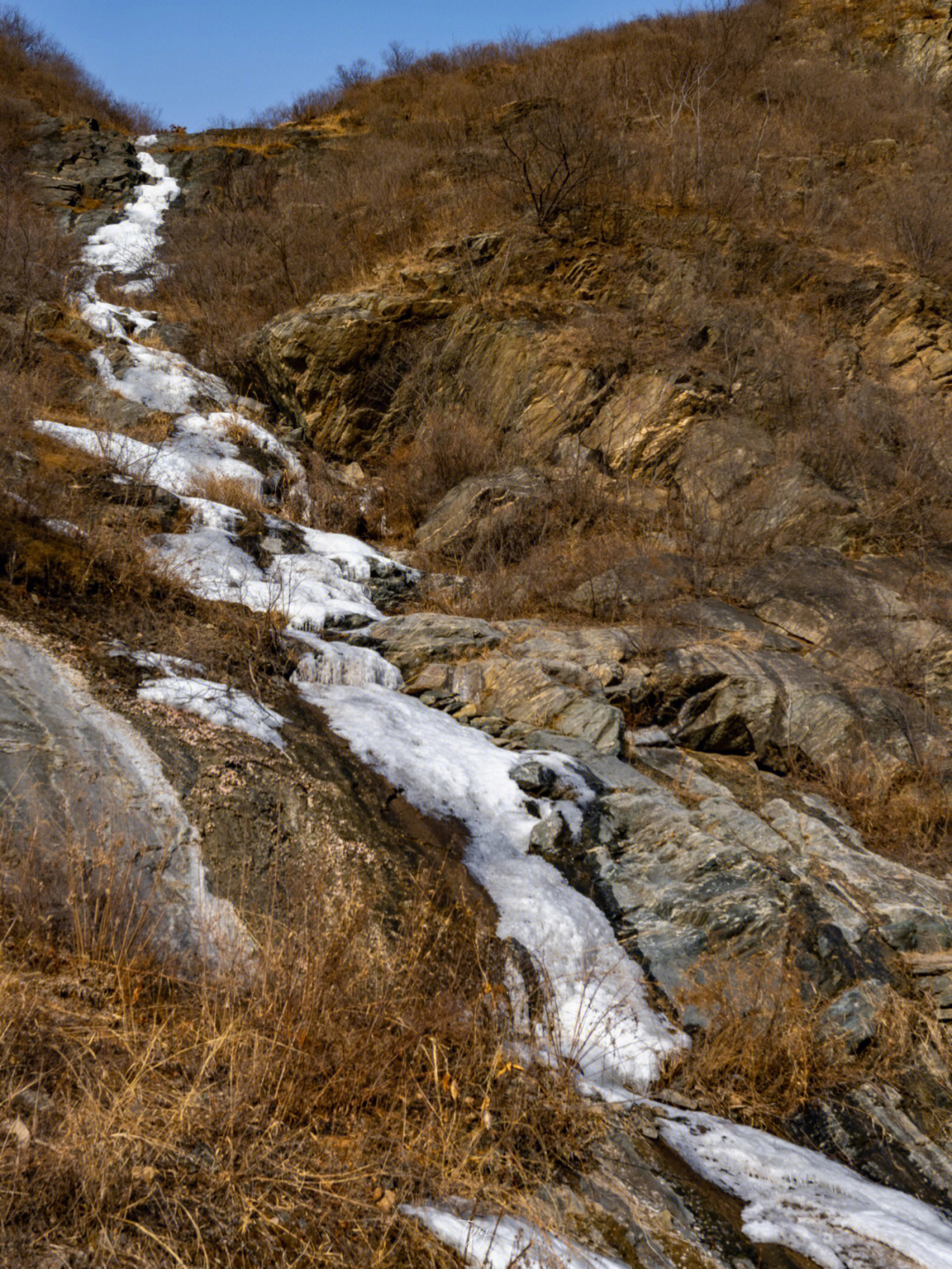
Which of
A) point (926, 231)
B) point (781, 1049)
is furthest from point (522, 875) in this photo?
point (926, 231)

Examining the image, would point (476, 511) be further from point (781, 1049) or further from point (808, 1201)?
point (808, 1201)

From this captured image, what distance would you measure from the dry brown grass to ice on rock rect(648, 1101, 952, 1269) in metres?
0.53

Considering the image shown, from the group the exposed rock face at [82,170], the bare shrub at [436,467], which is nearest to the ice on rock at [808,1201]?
the bare shrub at [436,467]

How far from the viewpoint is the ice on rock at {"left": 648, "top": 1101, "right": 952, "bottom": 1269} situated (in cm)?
224

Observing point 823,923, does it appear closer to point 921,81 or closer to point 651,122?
point 651,122

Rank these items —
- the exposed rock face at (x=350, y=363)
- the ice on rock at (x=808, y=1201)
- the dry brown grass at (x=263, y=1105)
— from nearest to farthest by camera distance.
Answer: the dry brown grass at (x=263, y=1105) → the ice on rock at (x=808, y=1201) → the exposed rock face at (x=350, y=363)

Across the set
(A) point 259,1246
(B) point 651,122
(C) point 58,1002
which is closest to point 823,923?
(A) point 259,1246

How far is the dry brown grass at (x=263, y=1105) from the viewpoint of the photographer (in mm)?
1610

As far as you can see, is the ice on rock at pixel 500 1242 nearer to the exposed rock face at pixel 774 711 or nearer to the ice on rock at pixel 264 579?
the ice on rock at pixel 264 579

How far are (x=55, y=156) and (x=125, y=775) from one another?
21.7 meters

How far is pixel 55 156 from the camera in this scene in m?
18.7

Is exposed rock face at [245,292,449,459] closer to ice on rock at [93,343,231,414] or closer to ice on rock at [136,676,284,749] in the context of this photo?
ice on rock at [93,343,231,414]

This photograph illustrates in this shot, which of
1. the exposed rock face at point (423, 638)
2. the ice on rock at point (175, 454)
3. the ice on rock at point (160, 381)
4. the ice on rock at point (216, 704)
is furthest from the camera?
the ice on rock at point (160, 381)

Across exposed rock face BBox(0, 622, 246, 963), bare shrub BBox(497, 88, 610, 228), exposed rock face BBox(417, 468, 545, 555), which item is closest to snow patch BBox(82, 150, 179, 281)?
bare shrub BBox(497, 88, 610, 228)
